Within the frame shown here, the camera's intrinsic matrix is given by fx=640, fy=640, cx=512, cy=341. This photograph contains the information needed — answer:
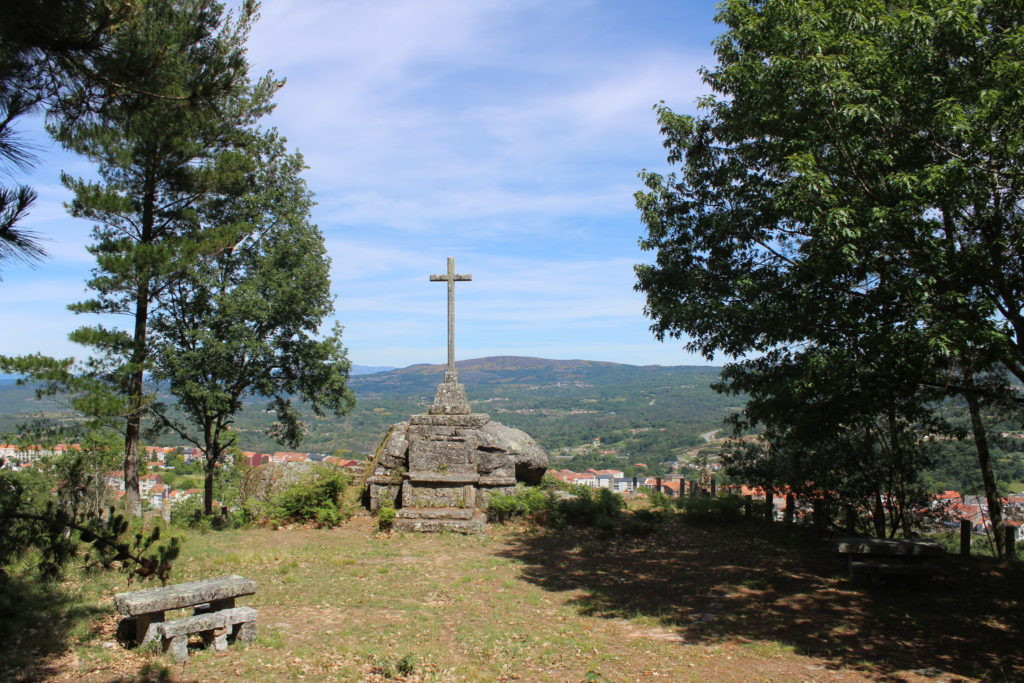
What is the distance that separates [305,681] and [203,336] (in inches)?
413

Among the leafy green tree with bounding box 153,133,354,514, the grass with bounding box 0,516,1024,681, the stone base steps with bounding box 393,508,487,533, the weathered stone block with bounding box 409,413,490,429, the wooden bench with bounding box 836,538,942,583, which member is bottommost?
the grass with bounding box 0,516,1024,681

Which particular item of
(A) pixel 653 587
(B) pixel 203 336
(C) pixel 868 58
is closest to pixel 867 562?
(A) pixel 653 587

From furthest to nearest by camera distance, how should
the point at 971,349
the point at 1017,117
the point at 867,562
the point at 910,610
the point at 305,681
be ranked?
the point at 867,562 < the point at 910,610 < the point at 971,349 < the point at 1017,117 < the point at 305,681

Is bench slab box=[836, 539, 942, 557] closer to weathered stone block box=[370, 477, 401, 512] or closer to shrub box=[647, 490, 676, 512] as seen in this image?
shrub box=[647, 490, 676, 512]

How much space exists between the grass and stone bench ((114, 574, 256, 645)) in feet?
0.77

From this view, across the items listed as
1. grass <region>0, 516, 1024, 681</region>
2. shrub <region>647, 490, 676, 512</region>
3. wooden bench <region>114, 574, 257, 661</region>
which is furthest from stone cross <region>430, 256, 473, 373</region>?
wooden bench <region>114, 574, 257, 661</region>

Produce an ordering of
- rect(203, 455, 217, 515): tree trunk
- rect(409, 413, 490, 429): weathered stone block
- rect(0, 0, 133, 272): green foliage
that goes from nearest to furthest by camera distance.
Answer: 1. rect(0, 0, 133, 272): green foliage
2. rect(409, 413, 490, 429): weathered stone block
3. rect(203, 455, 217, 515): tree trunk

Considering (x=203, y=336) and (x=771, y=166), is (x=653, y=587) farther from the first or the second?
(x=203, y=336)

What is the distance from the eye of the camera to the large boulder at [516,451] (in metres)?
14.5

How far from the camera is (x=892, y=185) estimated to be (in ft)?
23.3

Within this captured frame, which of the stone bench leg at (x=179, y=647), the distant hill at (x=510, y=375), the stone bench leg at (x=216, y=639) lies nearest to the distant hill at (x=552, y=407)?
the distant hill at (x=510, y=375)

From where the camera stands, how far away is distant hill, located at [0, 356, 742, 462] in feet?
152

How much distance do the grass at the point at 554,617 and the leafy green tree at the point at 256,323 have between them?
4.97 m

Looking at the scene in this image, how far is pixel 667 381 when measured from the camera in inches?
4070
